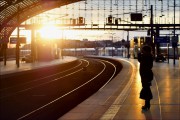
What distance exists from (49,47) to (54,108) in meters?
50.5

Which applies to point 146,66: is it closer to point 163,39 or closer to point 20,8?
point 163,39

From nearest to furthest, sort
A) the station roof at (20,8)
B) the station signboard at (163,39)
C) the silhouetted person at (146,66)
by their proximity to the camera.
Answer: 1. the silhouetted person at (146,66)
2. the station signboard at (163,39)
3. the station roof at (20,8)

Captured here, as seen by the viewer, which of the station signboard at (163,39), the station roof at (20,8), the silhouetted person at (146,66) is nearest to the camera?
the silhouetted person at (146,66)

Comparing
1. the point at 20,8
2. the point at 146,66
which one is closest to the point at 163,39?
the point at 20,8

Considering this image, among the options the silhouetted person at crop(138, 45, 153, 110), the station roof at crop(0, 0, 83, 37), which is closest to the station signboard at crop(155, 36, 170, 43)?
the station roof at crop(0, 0, 83, 37)

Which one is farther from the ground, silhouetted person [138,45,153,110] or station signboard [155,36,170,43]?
station signboard [155,36,170,43]

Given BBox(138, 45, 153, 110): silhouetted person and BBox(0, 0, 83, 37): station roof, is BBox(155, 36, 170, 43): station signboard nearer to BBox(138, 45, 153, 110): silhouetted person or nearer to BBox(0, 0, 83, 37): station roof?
BBox(0, 0, 83, 37): station roof

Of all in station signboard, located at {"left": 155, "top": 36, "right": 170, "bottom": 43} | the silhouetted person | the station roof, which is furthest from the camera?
the station roof

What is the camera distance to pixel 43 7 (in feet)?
227

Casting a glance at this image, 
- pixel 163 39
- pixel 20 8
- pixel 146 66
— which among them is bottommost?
pixel 146 66

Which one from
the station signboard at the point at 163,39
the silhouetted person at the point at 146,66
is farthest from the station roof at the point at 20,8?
the silhouetted person at the point at 146,66

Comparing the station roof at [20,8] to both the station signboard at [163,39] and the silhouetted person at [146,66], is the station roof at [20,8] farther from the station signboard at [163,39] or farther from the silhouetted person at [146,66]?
the silhouetted person at [146,66]

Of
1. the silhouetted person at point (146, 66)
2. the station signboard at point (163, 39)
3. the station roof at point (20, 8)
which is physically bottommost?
the silhouetted person at point (146, 66)

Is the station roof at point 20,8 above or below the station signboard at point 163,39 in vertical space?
above
